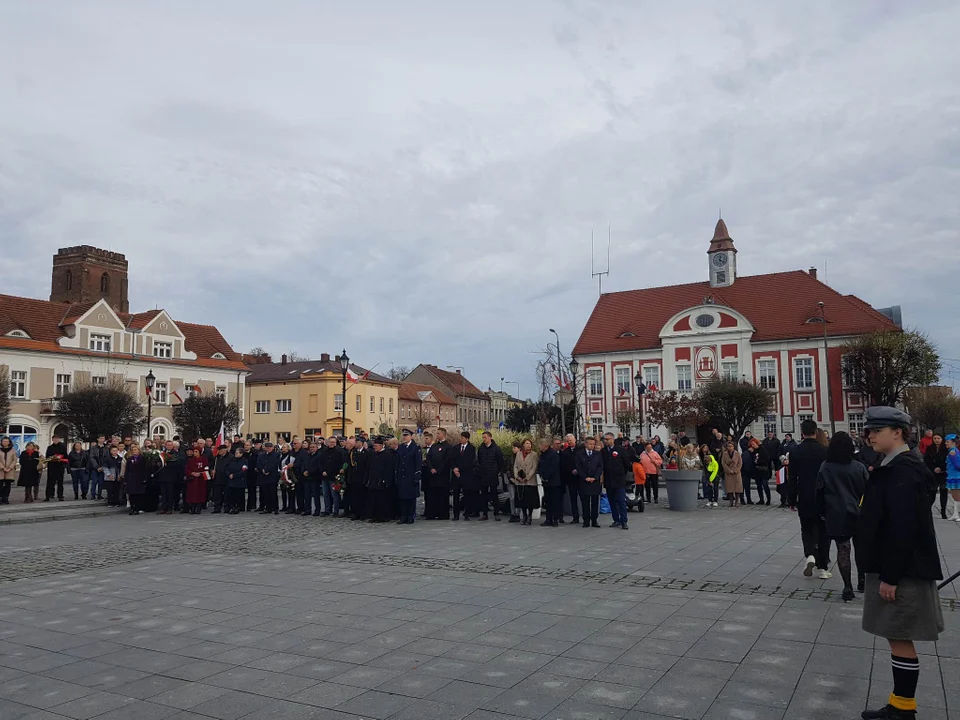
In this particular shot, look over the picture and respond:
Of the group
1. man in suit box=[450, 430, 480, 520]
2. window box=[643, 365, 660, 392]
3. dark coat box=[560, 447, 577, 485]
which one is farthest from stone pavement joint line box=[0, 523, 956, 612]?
window box=[643, 365, 660, 392]

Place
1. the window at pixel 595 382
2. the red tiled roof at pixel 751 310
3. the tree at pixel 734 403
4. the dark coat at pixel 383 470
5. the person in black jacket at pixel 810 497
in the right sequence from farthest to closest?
the window at pixel 595 382
the red tiled roof at pixel 751 310
the tree at pixel 734 403
the dark coat at pixel 383 470
the person in black jacket at pixel 810 497

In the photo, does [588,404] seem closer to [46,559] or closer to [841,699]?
[46,559]

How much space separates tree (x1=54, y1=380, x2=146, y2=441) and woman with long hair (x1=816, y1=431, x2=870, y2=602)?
45.6 meters

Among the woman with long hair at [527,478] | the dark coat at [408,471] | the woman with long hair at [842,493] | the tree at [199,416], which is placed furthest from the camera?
the tree at [199,416]

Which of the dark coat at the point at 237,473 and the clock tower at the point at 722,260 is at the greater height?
the clock tower at the point at 722,260

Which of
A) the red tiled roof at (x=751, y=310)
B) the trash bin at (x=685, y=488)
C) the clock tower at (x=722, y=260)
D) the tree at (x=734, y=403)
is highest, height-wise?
the clock tower at (x=722, y=260)

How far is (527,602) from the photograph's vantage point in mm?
8219

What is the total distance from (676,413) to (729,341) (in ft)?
44.8

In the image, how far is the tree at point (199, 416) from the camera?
57.2 meters

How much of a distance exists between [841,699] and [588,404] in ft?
215

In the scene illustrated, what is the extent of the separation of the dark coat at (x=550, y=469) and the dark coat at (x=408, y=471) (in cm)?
271

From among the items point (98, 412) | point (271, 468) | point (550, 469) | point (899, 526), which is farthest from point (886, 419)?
point (98, 412)

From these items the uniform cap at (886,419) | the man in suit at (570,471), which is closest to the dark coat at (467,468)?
the man in suit at (570,471)

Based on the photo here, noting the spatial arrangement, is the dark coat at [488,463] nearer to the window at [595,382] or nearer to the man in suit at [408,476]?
the man in suit at [408,476]
